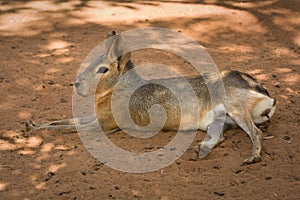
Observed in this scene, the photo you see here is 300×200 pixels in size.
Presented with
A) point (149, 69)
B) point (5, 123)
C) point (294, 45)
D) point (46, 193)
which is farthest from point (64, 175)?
point (294, 45)

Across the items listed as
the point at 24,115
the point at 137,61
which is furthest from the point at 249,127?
the point at 137,61

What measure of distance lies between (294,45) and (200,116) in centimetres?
280

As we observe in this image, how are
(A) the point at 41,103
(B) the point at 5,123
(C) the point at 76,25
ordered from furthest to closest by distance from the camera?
(C) the point at 76,25, (A) the point at 41,103, (B) the point at 5,123

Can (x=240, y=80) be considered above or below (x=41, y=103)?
above

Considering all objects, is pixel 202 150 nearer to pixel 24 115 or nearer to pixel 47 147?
pixel 47 147

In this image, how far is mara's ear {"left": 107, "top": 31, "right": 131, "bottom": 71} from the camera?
4.49 m

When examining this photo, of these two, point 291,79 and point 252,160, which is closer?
point 252,160

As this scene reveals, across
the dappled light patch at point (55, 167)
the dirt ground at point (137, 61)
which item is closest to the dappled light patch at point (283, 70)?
the dirt ground at point (137, 61)

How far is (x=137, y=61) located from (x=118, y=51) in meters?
1.80

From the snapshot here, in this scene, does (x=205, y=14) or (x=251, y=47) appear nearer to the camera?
(x=251, y=47)

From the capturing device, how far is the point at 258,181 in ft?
12.1

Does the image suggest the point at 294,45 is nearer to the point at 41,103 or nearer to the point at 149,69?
the point at 149,69

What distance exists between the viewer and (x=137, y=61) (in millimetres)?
6340

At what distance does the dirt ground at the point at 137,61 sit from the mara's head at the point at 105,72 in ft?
1.47
